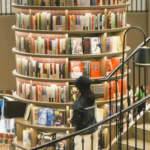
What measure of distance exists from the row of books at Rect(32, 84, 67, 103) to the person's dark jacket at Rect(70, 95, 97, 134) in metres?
1.69

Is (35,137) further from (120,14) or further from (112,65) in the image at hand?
(120,14)

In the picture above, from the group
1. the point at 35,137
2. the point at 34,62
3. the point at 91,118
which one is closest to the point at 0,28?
the point at 34,62

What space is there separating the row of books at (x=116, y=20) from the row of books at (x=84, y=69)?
717 millimetres

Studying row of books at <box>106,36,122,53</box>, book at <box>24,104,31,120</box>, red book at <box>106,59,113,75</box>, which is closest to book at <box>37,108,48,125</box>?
book at <box>24,104,31,120</box>

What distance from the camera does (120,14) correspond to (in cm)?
643

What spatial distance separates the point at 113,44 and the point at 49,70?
4.02 ft

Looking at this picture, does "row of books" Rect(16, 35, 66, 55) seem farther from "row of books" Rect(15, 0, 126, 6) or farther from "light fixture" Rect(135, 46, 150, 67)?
"light fixture" Rect(135, 46, 150, 67)

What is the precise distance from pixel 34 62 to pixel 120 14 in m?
1.74

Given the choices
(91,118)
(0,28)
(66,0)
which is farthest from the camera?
(0,28)

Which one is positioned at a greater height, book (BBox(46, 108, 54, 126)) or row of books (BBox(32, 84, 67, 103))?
row of books (BBox(32, 84, 67, 103))

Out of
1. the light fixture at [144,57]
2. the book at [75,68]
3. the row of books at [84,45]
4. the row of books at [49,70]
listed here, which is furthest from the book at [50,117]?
the light fixture at [144,57]

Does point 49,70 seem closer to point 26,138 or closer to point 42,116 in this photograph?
point 42,116

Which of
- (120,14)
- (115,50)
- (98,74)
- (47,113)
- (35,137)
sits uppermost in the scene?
(120,14)

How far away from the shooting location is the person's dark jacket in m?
4.46
